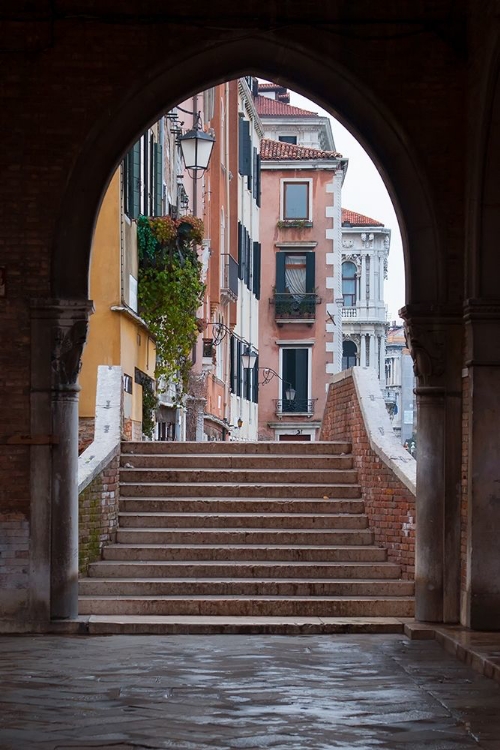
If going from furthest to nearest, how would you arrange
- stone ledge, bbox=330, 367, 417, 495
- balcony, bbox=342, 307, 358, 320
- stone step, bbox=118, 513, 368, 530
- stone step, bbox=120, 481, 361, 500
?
balcony, bbox=342, 307, 358, 320 → stone step, bbox=120, 481, 361, 500 → stone step, bbox=118, 513, 368, 530 → stone ledge, bbox=330, 367, 417, 495

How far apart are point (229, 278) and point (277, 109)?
1865 centimetres

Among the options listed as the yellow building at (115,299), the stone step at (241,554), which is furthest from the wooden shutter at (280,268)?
the stone step at (241,554)

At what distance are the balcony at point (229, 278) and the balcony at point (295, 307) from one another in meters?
10.0

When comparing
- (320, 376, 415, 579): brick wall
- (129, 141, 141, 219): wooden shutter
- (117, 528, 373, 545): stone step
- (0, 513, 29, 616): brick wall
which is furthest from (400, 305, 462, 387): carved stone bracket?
(129, 141, 141, 219): wooden shutter

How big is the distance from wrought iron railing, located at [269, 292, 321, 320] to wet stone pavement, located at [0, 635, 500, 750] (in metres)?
31.7

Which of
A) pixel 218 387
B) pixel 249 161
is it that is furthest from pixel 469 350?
pixel 249 161

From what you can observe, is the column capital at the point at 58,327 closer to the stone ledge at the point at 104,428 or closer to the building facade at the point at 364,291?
the stone ledge at the point at 104,428

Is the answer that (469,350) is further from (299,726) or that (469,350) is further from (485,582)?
(299,726)

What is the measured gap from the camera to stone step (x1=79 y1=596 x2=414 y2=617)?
10.5 meters

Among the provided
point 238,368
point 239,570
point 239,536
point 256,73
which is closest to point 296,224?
point 238,368

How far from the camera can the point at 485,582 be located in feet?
32.5

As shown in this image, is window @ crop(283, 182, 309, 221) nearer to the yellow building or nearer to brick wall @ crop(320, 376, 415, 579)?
the yellow building

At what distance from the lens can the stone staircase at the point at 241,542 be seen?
10.6 meters

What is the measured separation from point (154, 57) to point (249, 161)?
2417cm
